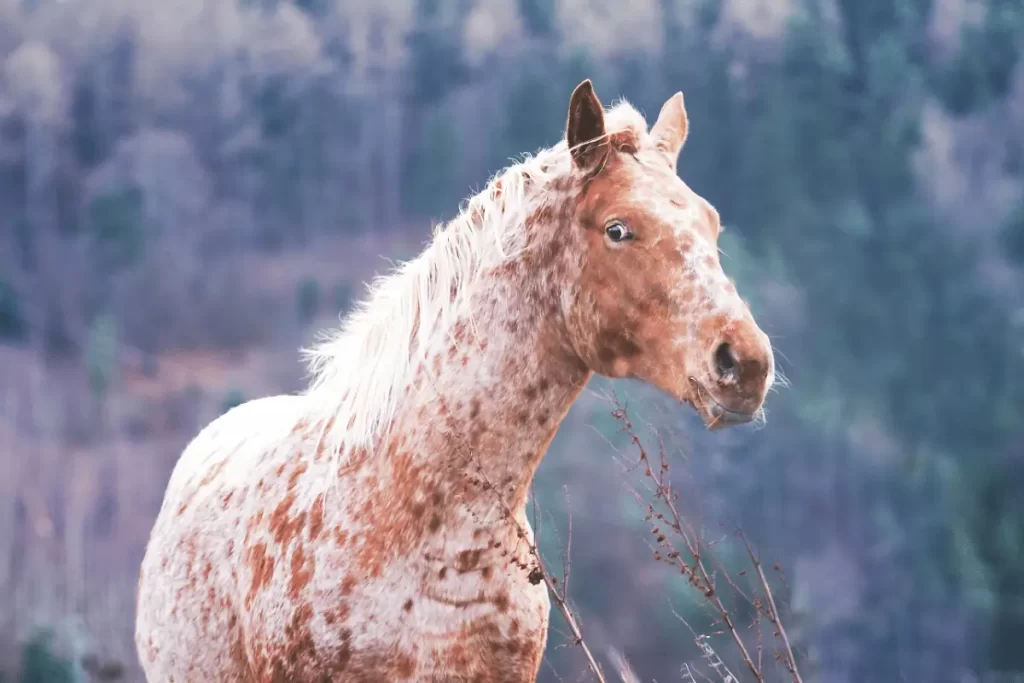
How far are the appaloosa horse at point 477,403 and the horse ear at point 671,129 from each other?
0.06 ft

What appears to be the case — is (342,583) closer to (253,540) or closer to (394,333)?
(253,540)

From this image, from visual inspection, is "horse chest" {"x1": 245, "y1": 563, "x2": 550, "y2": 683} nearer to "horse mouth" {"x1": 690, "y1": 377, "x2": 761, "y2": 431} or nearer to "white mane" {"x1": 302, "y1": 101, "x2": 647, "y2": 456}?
"white mane" {"x1": 302, "y1": 101, "x2": 647, "y2": 456}

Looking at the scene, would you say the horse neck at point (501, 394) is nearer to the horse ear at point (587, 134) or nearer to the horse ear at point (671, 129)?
the horse ear at point (587, 134)

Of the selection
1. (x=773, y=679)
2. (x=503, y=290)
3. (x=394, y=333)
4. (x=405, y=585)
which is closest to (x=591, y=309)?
(x=503, y=290)

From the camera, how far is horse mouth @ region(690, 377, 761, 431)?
2.25m

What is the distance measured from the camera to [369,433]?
276cm

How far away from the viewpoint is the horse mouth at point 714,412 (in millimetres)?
2254

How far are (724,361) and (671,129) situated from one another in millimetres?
1084

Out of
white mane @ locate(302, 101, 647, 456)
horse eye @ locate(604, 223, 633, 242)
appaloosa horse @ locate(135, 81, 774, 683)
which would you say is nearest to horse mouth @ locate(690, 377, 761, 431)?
appaloosa horse @ locate(135, 81, 774, 683)

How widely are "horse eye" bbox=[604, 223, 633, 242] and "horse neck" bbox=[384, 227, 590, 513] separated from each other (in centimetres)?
18

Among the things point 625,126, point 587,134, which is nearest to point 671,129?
point 625,126

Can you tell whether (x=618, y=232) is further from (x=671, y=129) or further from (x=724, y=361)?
(x=671, y=129)

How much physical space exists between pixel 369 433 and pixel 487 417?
0.40 meters

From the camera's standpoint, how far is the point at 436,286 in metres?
2.81
